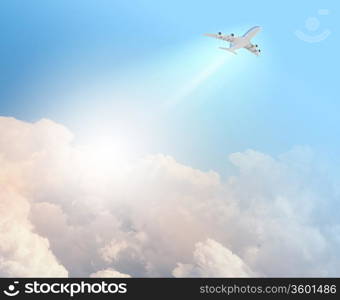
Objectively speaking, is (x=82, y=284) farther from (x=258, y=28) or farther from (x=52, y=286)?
(x=258, y=28)

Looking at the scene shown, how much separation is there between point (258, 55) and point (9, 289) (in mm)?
67644

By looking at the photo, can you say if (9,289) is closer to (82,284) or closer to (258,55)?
(82,284)

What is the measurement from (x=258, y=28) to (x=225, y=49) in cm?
765

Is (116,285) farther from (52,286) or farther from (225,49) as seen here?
(225,49)

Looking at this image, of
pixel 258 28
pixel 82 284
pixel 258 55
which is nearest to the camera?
pixel 82 284

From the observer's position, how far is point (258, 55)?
101125 millimetres

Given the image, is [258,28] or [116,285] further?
[258,28]

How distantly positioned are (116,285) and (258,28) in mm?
55049

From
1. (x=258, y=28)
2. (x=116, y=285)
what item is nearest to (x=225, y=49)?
(x=258, y=28)

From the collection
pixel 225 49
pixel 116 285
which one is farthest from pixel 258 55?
pixel 116 285

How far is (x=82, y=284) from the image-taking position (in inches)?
2217

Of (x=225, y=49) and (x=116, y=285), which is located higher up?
(x=225, y=49)

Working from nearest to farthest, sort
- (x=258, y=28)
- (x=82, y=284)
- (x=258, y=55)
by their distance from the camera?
(x=82, y=284), (x=258, y=28), (x=258, y=55)

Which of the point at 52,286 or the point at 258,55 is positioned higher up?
the point at 258,55
